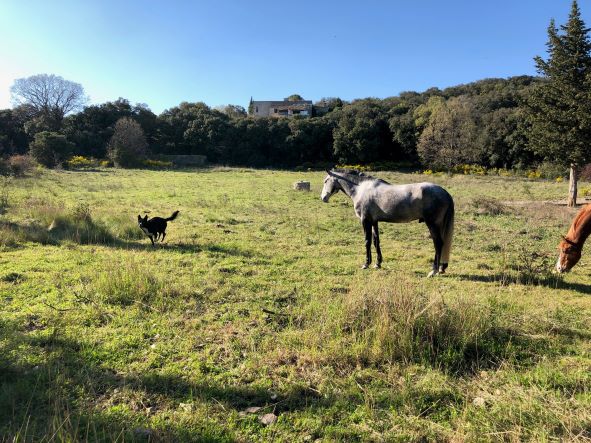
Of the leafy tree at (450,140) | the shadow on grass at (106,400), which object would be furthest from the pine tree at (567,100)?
the leafy tree at (450,140)

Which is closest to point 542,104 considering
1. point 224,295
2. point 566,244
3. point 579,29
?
point 579,29

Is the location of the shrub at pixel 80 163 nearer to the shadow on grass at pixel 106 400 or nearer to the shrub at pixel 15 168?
the shrub at pixel 15 168

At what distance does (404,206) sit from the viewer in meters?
7.89

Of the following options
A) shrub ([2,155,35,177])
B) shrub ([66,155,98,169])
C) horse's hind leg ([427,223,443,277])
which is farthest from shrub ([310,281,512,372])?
shrub ([66,155,98,169])

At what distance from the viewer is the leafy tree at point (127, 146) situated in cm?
4334

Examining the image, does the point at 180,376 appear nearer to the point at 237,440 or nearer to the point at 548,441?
the point at 237,440

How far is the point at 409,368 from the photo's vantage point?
3986 mm

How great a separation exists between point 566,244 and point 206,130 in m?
54.0

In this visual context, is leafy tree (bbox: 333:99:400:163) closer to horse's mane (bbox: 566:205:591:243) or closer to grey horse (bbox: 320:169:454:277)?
grey horse (bbox: 320:169:454:277)

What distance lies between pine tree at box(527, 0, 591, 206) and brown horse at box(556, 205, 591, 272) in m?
13.1

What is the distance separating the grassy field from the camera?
125 inches

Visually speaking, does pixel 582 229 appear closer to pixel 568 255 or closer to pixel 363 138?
pixel 568 255

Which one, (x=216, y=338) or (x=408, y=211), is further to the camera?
(x=408, y=211)

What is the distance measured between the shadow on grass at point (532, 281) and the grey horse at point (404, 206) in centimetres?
77
